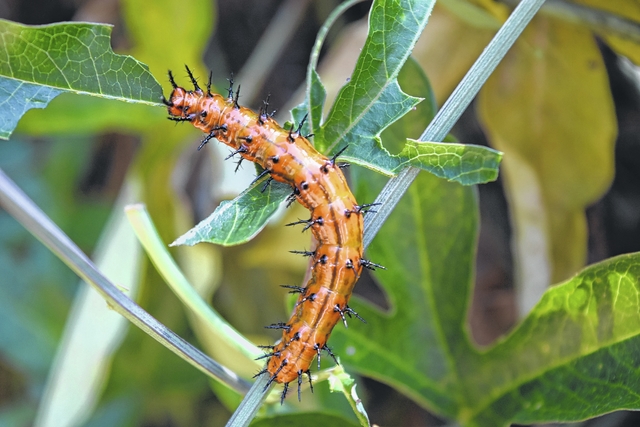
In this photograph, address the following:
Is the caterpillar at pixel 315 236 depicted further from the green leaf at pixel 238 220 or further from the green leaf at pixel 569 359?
the green leaf at pixel 569 359

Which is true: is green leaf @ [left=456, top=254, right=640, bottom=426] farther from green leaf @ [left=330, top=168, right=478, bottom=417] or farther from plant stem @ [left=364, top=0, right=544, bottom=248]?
plant stem @ [left=364, top=0, right=544, bottom=248]

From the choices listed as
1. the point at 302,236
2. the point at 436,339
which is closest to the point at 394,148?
the point at 436,339

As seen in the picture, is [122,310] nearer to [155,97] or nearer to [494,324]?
[155,97]

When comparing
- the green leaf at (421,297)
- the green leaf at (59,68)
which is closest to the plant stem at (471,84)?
the green leaf at (421,297)

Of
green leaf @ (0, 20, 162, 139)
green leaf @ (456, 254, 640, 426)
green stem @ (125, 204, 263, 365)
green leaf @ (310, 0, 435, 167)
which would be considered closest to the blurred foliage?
green leaf @ (456, 254, 640, 426)

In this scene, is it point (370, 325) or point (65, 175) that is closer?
point (370, 325)
